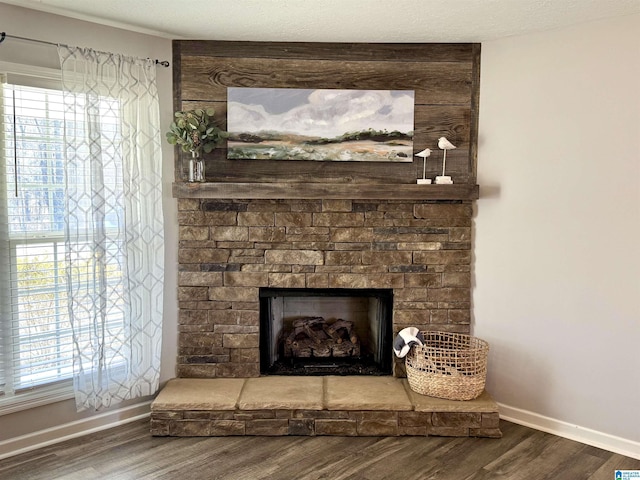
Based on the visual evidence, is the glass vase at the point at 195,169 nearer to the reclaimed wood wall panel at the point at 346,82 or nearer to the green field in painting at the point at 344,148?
the reclaimed wood wall panel at the point at 346,82

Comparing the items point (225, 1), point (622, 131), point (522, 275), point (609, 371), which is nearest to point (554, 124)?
point (622, 131)

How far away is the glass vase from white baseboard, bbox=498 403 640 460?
2.35 meters

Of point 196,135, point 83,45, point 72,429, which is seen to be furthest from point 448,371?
point 83,45

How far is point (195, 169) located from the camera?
3180mm

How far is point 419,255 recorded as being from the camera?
3324 millimetres

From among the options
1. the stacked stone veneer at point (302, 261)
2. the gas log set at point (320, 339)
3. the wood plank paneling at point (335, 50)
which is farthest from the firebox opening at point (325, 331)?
the wood plank paneling at point (335, 50)

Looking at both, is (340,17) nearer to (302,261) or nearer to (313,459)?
(302,261)

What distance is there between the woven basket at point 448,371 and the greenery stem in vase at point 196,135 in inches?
67.6

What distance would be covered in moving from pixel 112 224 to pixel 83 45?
3.28ft

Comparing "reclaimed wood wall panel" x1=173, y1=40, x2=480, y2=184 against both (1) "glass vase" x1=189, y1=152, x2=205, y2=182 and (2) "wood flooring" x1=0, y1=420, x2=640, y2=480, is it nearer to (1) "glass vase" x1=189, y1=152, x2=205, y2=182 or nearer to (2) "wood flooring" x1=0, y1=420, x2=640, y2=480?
(1) "glass vase" x1=189, y1=152, x2=205, y2=182

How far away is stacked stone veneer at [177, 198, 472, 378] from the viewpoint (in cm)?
329

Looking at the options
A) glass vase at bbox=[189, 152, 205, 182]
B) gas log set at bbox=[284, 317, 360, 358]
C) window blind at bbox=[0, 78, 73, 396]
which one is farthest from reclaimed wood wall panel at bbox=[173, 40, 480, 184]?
gas log set at bbox=[284, 317, 360, 358]

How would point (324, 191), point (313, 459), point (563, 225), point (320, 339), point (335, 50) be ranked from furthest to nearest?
point (320, 339) < point (335, 50) < point (324, 191) < point (563, 225) < point (313, 459)

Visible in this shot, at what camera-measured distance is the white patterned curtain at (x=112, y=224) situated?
9.18 ft
